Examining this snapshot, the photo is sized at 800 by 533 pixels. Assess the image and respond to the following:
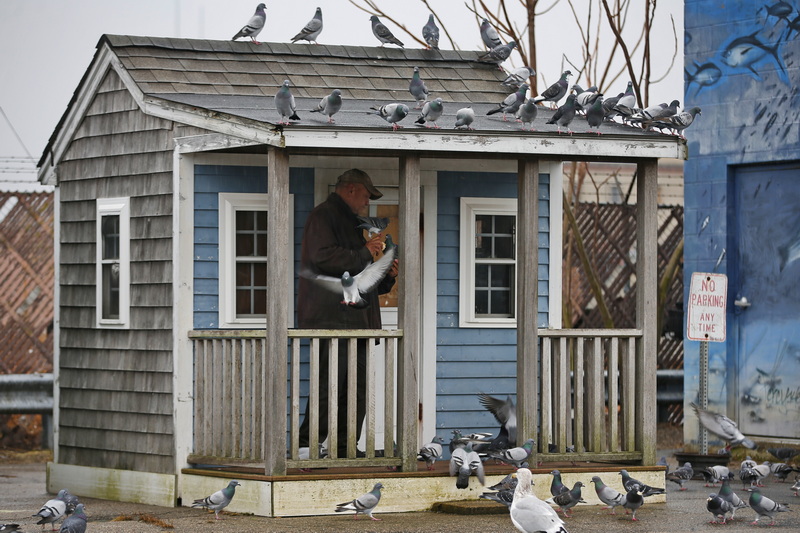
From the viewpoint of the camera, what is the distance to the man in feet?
37.7

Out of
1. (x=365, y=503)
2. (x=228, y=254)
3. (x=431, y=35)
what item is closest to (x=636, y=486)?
(x=365, y=503)

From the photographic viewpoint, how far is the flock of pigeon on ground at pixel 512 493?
9016mm

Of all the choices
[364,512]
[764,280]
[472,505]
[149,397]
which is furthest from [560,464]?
[764,280]

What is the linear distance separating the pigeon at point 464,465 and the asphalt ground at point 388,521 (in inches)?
11.9

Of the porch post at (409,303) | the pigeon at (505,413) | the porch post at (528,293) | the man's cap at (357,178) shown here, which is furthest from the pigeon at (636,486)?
the man's cap at (357,178)

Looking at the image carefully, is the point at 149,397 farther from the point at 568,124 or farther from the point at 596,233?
the point at 596,233

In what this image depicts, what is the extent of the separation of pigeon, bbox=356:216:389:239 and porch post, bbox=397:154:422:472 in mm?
1102

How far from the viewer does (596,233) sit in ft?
69.7

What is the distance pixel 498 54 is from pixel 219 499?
5.11m

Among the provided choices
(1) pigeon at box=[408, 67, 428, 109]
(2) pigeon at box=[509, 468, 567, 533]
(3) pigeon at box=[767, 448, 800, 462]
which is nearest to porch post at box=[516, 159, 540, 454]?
(1) pigeon at box=[408, 67, 428, 109]

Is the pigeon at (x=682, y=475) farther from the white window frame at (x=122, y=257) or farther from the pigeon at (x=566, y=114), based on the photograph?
the white window frame at (x=122, y=257)

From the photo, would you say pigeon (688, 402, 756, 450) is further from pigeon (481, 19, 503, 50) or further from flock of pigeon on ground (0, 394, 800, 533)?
pigeon (481, 19, 503, 50)

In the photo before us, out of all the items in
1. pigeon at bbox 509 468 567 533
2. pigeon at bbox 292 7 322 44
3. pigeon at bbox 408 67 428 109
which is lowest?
pigeon at bbox 509 468 567 533

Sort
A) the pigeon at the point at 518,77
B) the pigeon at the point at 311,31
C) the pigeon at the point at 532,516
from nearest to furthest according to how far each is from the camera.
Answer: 1. the pigeon at the point at 532,516
2. the pigeon at the point at 518,77
3. the pigeon at the point at 311,31
